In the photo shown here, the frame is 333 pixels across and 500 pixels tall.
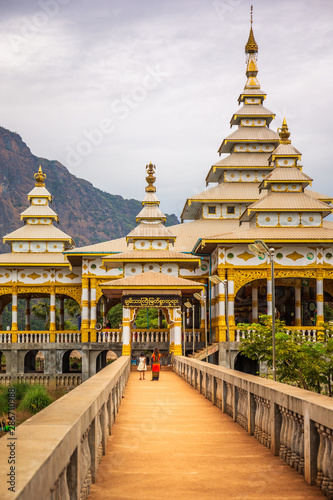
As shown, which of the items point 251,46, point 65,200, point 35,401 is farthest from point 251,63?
point 65,200

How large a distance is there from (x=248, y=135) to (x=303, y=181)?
10.2 m

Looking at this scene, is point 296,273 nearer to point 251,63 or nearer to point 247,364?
point 247,364

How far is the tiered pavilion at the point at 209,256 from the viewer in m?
32.4

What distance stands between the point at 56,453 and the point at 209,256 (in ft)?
111

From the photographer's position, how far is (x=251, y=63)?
50031mm

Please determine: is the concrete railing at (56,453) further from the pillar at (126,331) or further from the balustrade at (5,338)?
the balustrade at (5,338)

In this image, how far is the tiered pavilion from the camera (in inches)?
1277

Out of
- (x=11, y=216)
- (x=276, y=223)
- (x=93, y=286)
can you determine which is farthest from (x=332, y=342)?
(x=11, y=216)

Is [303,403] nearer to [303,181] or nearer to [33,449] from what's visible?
[33,449]

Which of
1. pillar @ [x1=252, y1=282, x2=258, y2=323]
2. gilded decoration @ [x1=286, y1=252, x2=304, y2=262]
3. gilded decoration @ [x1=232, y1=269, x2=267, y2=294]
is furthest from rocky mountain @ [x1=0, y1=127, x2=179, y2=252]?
gilded decoration @ [x1=286, y1=252, x2=304, y2=262]

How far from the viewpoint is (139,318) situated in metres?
75.4

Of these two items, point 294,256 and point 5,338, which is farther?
point 5,338

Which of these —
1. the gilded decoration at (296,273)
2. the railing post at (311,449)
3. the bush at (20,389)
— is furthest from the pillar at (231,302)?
the railing post at (311,449)

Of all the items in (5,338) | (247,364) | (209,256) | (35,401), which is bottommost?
(35,401)
